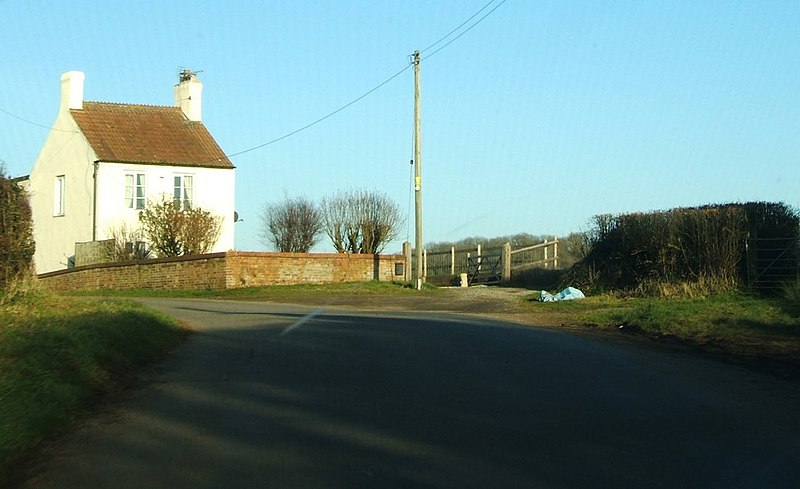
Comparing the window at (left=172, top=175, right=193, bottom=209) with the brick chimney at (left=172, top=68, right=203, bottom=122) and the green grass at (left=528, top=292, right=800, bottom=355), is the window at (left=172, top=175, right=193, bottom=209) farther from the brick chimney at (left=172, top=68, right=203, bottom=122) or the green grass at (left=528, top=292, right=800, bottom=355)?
the green grass at (left=528, top=292, right=800, bottom=355)

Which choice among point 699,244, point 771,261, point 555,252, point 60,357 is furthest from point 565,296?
point 60,357

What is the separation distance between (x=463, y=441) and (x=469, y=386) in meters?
2.43

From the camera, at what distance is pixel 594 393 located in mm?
9195

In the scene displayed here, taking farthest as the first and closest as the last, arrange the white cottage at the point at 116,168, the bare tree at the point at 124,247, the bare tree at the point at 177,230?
1. the white cottage at the point at 116,168
2. the bare tree at the point at 124,247
3. the bare tree at the point at 177,230

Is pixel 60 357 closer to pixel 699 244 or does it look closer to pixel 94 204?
pixel 699 244

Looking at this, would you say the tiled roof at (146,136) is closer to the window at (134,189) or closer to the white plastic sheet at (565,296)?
the window at (134,189)

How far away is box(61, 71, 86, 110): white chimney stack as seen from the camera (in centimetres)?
4412

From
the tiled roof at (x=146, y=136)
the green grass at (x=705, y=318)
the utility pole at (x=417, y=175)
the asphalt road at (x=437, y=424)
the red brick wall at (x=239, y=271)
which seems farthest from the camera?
the tiled roof at (x=146, y=136)

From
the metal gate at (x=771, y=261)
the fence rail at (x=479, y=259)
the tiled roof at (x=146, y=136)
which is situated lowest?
the metal gate at (x=771, y=261)

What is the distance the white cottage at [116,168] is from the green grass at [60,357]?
28105mm

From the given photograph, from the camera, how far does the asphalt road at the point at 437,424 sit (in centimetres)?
625

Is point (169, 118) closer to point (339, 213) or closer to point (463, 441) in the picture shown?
point (339, 213)

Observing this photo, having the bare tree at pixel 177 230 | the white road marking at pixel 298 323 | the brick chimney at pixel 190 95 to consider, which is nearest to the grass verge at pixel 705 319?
the white road marking at pixel 298 323

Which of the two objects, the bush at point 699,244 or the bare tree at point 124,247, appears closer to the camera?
the bush at point 699,244
